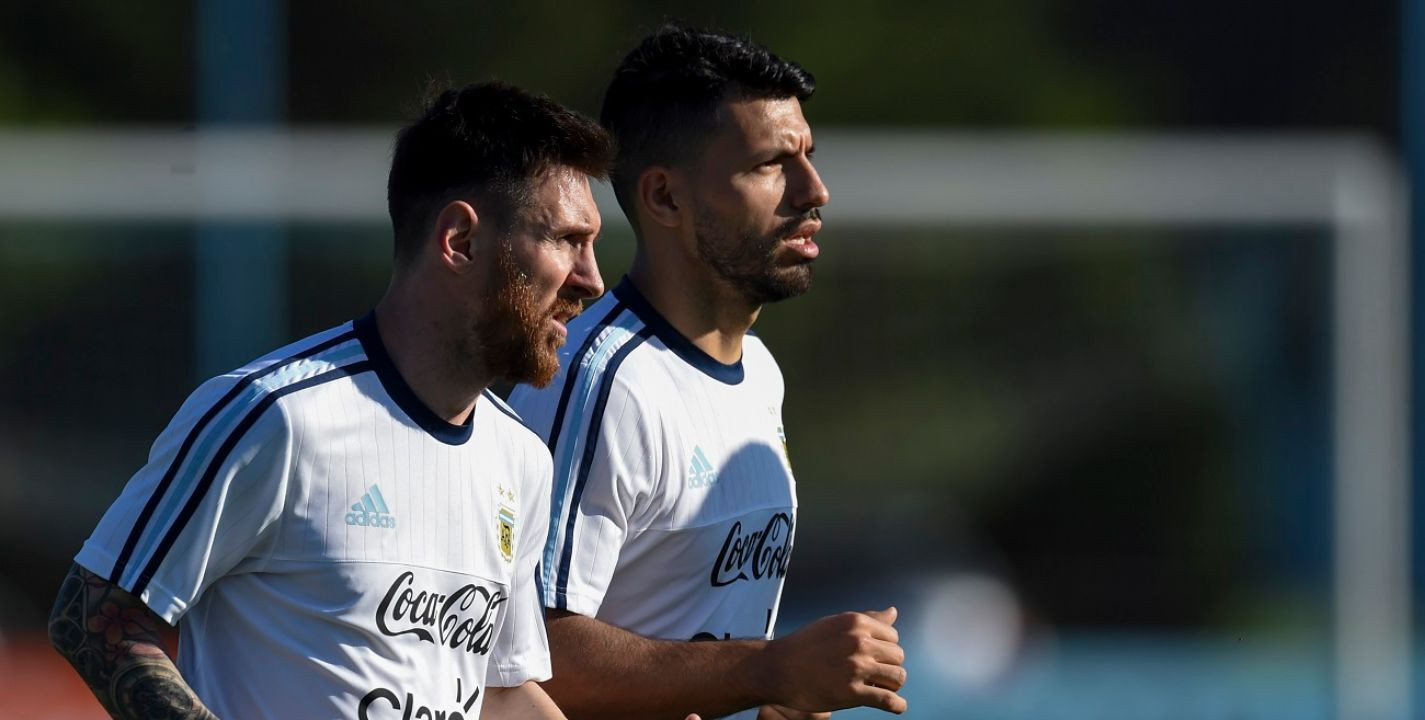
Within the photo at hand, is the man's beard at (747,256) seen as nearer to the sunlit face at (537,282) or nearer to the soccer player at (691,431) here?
the soccer player at (691,431)

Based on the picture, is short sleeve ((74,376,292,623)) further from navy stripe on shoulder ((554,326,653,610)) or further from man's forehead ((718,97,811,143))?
man's forehead ((718,97,811,143))

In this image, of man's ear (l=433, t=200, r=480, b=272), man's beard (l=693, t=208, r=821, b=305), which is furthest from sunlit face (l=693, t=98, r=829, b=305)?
man's ear (l=433, t=200, r=480, b=272)

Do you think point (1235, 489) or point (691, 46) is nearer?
point (691, 46)

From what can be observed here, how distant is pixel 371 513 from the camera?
2.88 m

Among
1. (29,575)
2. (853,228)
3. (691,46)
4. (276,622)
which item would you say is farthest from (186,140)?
(276,622)

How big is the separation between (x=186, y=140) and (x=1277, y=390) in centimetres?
950

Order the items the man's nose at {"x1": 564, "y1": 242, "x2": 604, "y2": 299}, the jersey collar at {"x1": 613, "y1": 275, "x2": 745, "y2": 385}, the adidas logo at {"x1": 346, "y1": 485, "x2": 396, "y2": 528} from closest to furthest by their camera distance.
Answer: the adidas logo at {"x1": 346, "y1": 485, "x2": 396, "y2": 528} < the man's nose at {"x1": 564, "y1": 242, "x2": 604, "y2": 299} < the jersey collar at {"x1": 613, "y1": 275, "x2": 745, "y2": 385}

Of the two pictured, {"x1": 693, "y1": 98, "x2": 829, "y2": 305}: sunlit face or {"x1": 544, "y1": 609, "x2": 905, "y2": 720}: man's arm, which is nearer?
{"x1": 544, "y1": 609, "x2": 905, "y2": 720}: man's arm

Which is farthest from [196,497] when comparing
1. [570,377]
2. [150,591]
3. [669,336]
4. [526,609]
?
[669,336]

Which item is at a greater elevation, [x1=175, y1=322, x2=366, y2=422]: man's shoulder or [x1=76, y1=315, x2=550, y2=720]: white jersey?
[x1=175, y1=322, x2=366, y2=422]: man's shoulder

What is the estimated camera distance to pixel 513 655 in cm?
323

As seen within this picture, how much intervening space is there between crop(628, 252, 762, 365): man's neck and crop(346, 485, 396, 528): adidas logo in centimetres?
101

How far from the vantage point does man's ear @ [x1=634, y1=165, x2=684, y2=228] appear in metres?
3.79

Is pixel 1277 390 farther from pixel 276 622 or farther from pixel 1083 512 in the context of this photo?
pixel 276 622
